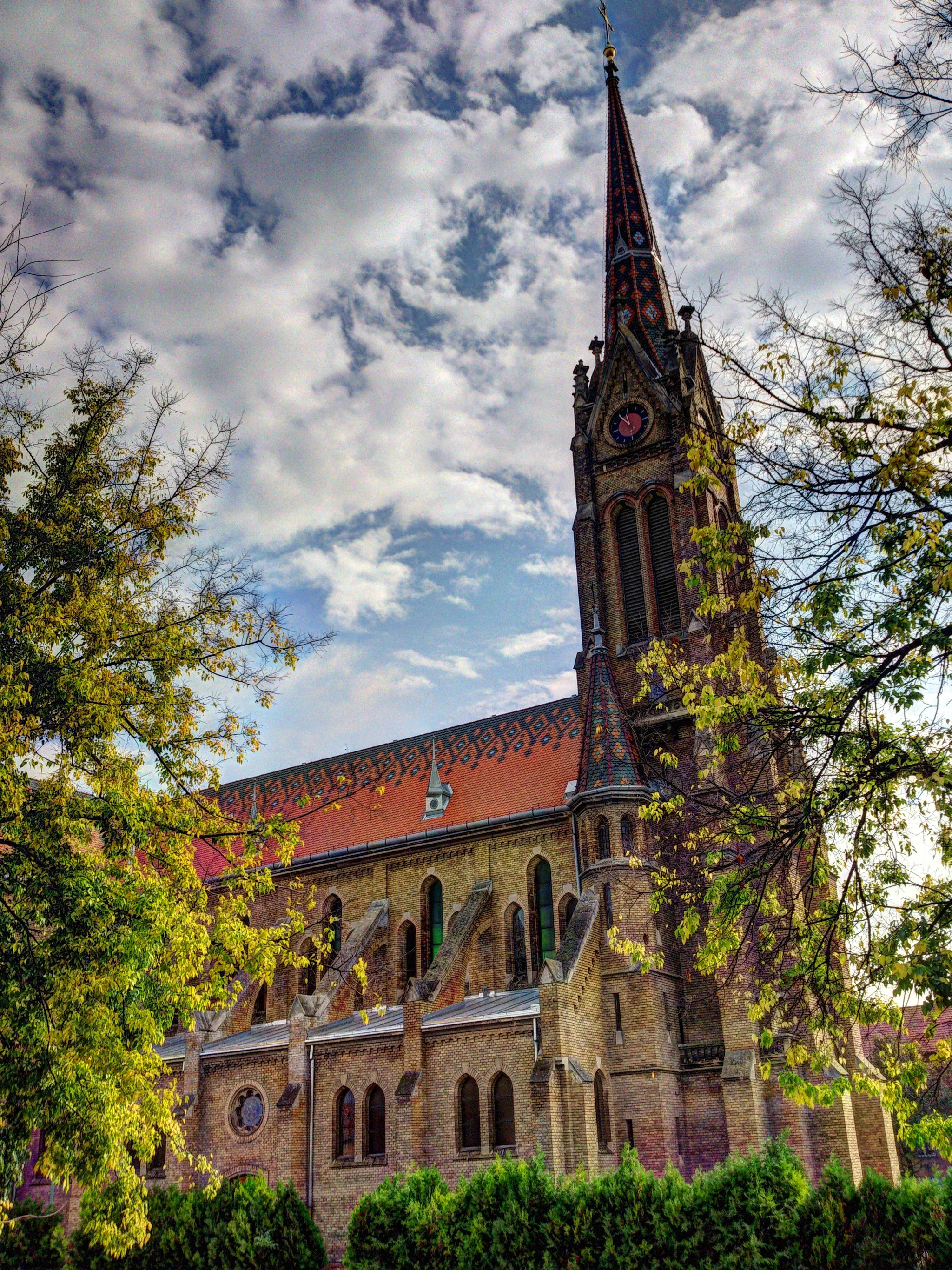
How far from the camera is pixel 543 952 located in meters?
27.4

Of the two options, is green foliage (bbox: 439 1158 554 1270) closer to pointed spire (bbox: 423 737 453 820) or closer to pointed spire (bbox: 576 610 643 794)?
pointed spire (bbox: 576 610 643 794)

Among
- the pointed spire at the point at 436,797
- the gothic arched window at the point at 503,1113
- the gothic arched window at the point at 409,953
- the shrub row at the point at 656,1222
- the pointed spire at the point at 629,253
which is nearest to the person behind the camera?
the shrub row at the point at 656,1222

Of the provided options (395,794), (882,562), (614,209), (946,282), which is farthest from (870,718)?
(614,209)

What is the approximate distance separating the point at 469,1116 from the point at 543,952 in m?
5.04

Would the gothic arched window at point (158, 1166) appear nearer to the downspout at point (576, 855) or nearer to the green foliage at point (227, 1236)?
the green foliage at point (227, 1236)

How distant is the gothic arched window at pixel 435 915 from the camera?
96.2ft

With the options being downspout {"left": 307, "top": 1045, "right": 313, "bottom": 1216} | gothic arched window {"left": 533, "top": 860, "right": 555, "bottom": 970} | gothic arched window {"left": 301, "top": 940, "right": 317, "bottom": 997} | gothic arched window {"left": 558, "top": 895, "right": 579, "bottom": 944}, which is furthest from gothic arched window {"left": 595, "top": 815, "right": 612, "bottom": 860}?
gothic arched window {"left": 301, "top": 940, "right": 317, "bottom": 997}

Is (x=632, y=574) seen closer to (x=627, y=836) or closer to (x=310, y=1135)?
(x=627, y=836)

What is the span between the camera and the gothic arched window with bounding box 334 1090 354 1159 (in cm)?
2503

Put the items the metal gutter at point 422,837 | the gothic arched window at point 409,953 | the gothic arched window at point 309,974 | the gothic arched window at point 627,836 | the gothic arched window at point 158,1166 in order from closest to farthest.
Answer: the gothic arched window at point 627,836, the gothic arched window at point 158,1166, the metal gutter at point 422,837, the gothic arched window at point 409,953, the gothic arched window at point 309,974

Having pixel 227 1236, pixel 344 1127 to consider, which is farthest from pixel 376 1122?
pixel 227 1236

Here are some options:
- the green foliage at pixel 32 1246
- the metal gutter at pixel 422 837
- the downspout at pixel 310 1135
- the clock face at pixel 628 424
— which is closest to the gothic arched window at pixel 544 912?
the metal gutter at pixel 422 837

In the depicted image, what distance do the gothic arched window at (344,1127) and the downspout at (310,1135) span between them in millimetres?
597

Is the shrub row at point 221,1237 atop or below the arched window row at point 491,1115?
below
